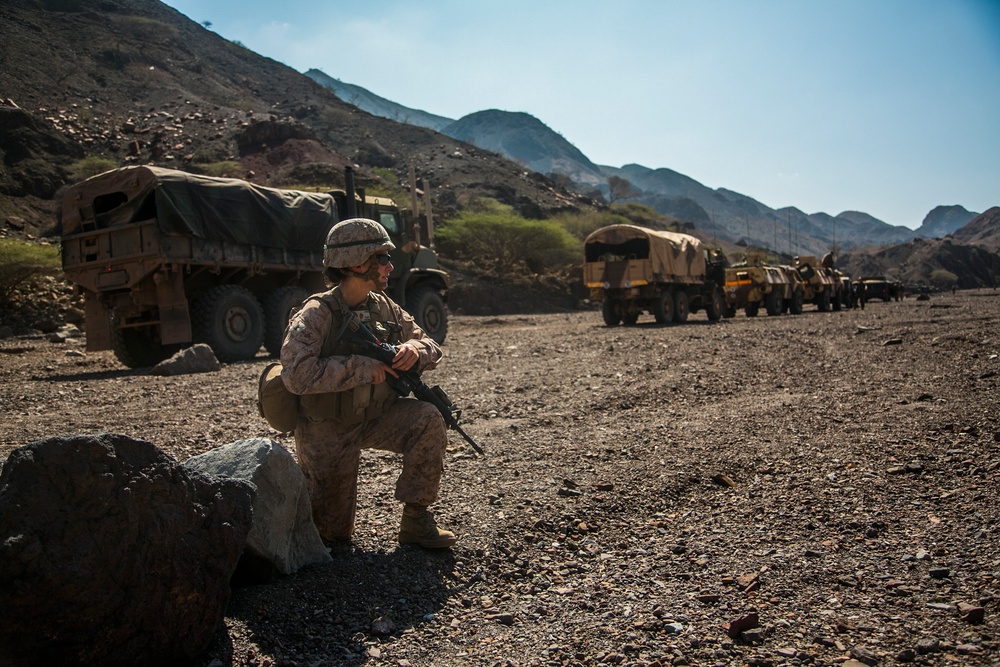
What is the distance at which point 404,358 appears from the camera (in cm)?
321

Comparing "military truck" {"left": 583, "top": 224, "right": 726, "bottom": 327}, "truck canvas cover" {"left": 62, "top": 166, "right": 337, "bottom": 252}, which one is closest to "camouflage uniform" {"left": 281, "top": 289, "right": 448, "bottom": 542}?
"truck canvas cover" {"left": 62, "top": 166, "right": 337, "bottom": 252}

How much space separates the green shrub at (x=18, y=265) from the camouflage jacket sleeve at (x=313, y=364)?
16.3 meters

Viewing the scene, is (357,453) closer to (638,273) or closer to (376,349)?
(376,349)

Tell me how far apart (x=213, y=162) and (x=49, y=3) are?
24618 millimetres

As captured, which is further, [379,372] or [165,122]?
[165,122]

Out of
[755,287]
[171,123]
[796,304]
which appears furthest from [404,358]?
[171,123]

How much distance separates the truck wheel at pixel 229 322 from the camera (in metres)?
11.0

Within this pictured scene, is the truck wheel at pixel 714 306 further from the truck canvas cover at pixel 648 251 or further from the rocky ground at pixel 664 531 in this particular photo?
the rocky ground at pixel 664 531

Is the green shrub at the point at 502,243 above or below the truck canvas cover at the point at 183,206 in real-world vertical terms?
above

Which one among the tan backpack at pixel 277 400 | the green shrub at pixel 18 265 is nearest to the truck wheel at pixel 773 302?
the green shrub at pixel 18 265

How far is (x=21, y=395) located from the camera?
27.1ft

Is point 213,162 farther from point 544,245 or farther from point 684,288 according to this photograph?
point 684,288

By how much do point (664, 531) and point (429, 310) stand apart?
1043cm

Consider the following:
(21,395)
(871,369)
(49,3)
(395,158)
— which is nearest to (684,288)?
(871,369)
